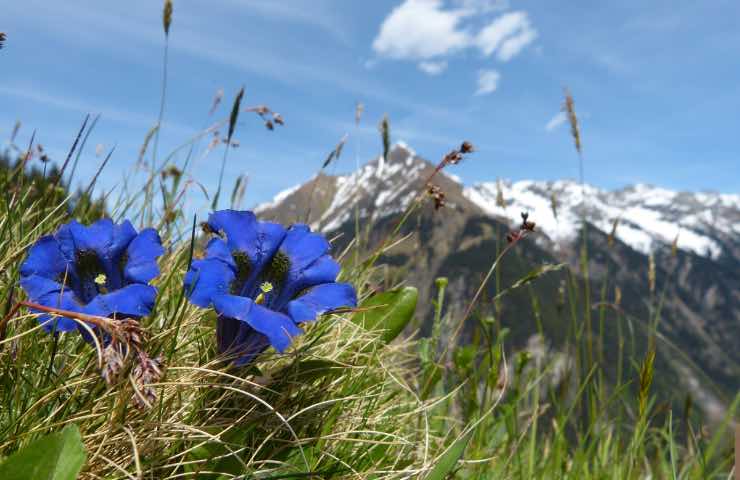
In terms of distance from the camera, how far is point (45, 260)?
174cm

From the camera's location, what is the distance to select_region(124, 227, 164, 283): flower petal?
173cm

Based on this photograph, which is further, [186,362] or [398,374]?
[398,374]

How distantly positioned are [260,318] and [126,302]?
0.33 metres

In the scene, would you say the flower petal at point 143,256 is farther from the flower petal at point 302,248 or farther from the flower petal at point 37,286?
the flower petal at point 302,248

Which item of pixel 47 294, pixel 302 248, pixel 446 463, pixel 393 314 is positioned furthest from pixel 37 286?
pixel 393 314

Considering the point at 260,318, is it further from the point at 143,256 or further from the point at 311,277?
the point at 143,256

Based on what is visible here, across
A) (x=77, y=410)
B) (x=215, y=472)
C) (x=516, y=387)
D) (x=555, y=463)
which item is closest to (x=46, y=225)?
(x=77, y=410)

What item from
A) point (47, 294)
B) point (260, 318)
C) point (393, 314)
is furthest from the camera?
point (393, 314)

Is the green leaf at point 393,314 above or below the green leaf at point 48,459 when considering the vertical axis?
above

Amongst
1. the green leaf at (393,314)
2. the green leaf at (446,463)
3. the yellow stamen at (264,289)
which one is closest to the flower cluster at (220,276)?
the yellow stamen at (264,289)

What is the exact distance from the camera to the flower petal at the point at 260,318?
1.56 m

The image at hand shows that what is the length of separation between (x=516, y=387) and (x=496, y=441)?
30 cm

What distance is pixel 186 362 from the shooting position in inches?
81.1

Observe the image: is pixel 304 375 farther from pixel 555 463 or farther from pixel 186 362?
pixel 555 463
